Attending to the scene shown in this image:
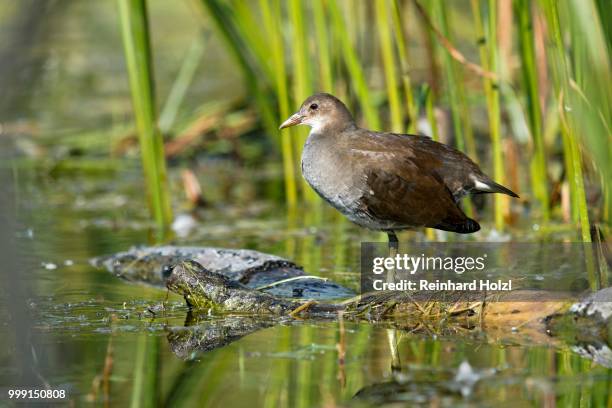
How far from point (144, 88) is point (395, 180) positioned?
1762 mm

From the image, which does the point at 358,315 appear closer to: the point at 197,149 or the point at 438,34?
the point at 438,34

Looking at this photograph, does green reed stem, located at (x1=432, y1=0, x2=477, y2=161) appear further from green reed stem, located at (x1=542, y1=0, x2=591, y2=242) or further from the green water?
green reed stem, located at (x1=542, y1=0, x2=591, y2=242)

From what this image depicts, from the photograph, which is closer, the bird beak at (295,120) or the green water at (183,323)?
the green water at (183,323)

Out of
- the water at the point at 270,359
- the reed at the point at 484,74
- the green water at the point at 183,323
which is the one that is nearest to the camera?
the green water at the point at 183,323

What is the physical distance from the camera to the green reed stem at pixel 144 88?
5332mm

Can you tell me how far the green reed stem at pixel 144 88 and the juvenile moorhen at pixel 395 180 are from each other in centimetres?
122

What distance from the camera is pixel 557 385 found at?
274cm

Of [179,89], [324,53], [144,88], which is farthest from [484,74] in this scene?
[179,89]

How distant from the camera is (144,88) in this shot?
550 centimetres

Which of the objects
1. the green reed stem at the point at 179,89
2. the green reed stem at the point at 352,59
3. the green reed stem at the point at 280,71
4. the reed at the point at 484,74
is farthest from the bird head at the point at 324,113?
the green reed stem at the point at 179,89

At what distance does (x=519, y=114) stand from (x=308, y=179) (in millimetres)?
3084

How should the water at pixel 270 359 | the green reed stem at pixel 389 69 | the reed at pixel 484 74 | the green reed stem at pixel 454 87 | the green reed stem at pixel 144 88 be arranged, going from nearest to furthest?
the water at pixel 270 359 → the reed at pixel 484 74 → the green reed stem at pixel 454 87 → the green reed stem at pixel 144 88 → the green reed stem at pixel 389 69

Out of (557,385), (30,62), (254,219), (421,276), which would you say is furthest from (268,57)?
(30,62)

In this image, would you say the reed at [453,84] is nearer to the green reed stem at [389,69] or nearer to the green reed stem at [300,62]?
the green reed stem at [389,69]
